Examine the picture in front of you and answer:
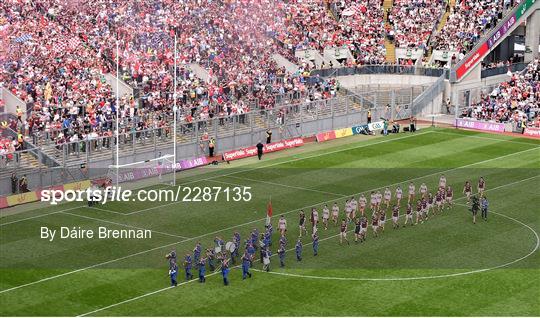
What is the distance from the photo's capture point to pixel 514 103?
249 ft

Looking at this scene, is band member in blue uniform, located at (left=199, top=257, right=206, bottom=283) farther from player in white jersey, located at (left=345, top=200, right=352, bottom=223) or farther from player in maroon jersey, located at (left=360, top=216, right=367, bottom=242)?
player in white jersey, located at (left=345, top=200, right=352, bottom=223)

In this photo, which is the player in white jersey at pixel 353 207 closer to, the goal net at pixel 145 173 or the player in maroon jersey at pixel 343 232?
the player in maroon jersey at pixel 343 232

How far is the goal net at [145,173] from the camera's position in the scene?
2282 inches

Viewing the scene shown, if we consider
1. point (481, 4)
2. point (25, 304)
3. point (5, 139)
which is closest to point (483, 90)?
point (481, 4)

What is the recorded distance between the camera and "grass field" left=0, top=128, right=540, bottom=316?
38406mm

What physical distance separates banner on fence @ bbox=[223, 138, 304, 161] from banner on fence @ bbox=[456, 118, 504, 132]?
13.1 m

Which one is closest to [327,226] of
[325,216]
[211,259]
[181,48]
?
[325,216]

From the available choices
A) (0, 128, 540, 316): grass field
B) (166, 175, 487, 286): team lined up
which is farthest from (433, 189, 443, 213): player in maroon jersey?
(0, 128, 540, 316): grass field

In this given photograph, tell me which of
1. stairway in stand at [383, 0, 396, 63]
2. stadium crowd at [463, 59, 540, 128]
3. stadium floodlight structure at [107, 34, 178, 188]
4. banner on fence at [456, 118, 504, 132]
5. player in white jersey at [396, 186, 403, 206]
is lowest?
player in white jersey at [396, 186, 403, 206]

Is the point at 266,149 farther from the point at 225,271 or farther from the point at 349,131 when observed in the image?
the point at 225,271

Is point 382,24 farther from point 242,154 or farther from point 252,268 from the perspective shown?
point 252,268

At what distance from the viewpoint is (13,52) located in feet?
208

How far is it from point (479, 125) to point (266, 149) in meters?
17.2

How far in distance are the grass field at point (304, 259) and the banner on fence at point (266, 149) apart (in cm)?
136
